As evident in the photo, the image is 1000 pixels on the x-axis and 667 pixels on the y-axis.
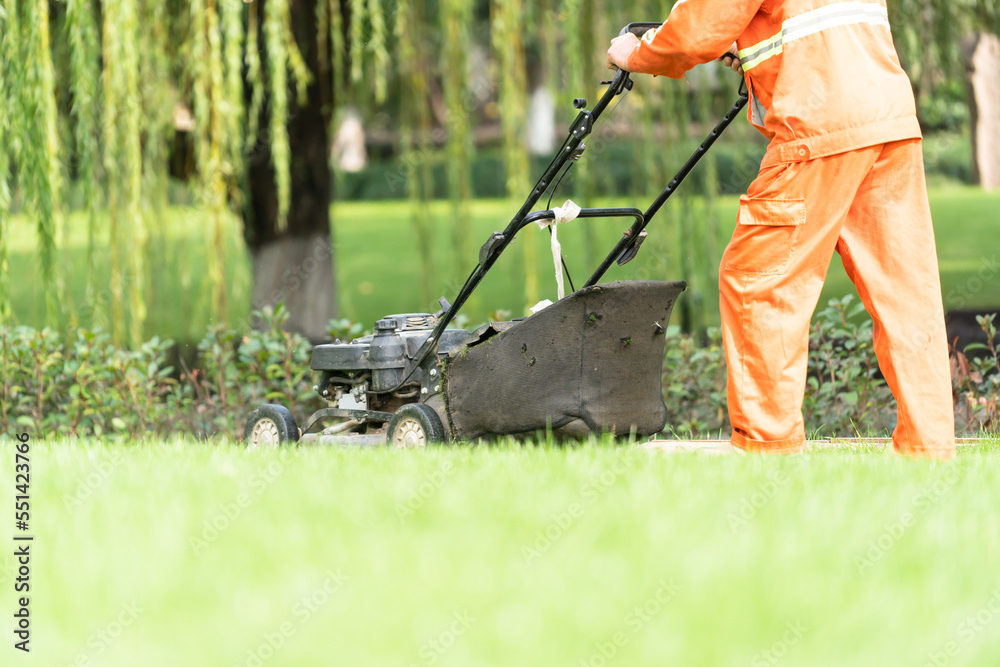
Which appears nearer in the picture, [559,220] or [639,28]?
[559,220]

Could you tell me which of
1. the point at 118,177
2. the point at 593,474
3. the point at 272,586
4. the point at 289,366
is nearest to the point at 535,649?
the point at 272,586

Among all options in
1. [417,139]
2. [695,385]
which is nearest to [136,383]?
[417,139]

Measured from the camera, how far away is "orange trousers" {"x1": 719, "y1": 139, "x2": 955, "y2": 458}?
11.0 ft

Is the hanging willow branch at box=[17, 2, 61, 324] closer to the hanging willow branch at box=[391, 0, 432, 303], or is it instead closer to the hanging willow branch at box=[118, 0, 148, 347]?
the hanging willow branch at box=[118, 0, 148, 347]

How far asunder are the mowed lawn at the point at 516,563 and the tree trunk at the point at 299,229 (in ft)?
13.7

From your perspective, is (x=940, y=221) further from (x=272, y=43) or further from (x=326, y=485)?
(x=326, y=485)

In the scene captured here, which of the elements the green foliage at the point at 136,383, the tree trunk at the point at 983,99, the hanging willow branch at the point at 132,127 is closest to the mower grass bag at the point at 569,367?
the green foliage at the point at 136,383

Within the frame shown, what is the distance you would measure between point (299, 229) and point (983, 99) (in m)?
10.4

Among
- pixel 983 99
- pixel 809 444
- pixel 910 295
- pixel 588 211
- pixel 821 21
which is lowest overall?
pixel 809 444

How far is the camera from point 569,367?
11.5ft

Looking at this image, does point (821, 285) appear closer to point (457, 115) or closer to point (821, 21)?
point (821, 21)

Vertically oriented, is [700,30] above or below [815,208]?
above

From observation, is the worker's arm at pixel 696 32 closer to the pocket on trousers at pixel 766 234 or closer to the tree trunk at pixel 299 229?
the pocket on trousers at pixel 766 234

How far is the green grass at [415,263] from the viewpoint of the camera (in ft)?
19.0
